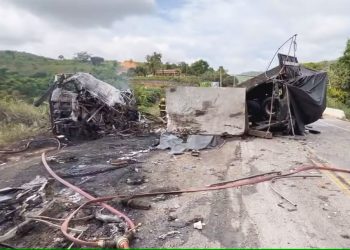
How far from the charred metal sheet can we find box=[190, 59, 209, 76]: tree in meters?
46.5

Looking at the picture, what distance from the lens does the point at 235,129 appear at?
1369 centimetres

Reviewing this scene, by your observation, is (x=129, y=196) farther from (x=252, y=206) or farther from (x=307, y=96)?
(x=307, y=96)

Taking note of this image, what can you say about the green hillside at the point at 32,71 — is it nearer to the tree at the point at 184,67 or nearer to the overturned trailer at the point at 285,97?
the overturned trailer at the point at 285,97

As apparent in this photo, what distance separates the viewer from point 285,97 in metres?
14.0

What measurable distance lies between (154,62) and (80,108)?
154 ft

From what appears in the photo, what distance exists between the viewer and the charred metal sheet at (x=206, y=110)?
13711 millimetres

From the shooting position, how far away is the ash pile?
1448 centimetres

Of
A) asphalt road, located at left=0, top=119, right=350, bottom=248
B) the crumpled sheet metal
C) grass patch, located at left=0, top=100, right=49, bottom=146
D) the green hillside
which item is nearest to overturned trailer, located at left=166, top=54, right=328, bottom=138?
asphalt road, located at left=0, top=119, right=350, bottom=248

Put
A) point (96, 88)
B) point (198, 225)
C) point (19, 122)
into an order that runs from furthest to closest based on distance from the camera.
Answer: point (19, 122) < point (96, 88) < point (198, 225)

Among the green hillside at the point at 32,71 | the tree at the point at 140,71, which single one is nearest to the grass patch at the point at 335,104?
the green hillside at the point at 32,71

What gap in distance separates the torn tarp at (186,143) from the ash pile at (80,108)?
11.2 feet

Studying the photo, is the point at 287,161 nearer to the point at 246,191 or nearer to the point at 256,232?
the point at 246,191

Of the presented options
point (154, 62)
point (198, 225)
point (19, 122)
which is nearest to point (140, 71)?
point (154, 62)

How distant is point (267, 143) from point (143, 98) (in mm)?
16621
